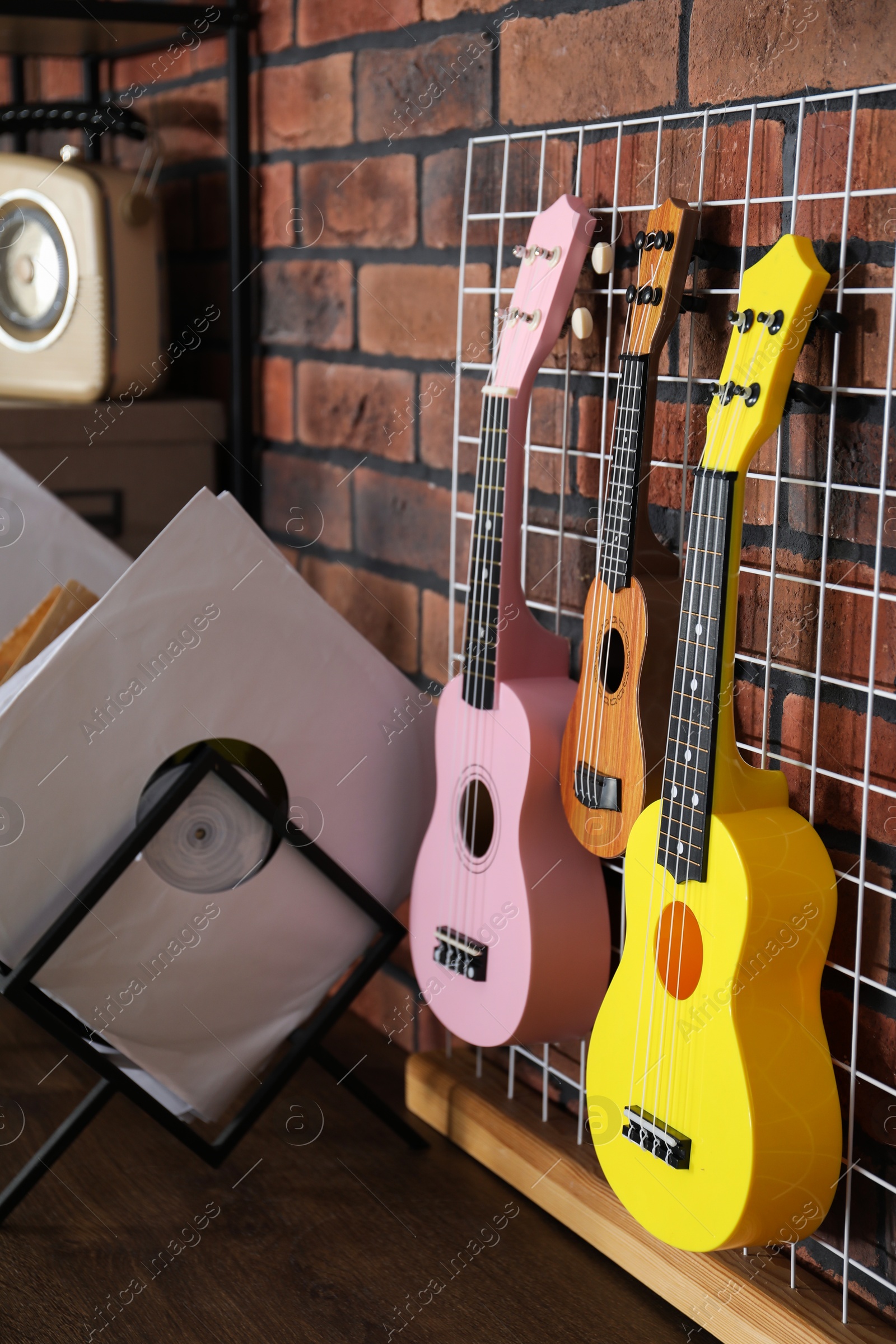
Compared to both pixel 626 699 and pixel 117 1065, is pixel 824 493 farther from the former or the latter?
pixel 117 1065

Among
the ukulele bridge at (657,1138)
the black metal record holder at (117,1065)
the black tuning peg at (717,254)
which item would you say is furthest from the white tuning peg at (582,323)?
the ukulele bridge at (657,1138)

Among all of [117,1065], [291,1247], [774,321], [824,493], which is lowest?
[291,1247]

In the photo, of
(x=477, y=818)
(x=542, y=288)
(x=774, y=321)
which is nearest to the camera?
(x=774, y=321)

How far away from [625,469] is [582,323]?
14cm

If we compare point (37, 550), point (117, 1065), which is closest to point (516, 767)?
point (117, 1065)

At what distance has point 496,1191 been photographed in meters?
1.14

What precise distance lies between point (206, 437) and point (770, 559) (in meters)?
0.84

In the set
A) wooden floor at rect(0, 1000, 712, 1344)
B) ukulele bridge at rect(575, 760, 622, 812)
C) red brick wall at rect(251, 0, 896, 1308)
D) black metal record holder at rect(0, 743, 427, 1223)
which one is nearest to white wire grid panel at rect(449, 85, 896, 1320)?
red brick wall at rect(251, 0, 896, 1308)

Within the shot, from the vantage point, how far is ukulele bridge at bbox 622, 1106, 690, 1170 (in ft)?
2.85

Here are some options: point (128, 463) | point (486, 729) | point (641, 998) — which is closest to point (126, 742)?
point (486, 729)

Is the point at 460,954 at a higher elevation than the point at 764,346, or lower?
lower

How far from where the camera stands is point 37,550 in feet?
4.14

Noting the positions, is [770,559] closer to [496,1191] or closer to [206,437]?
[496,1191]

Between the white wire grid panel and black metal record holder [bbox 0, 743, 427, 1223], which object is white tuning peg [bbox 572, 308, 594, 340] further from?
black metal record holder [bbox 0, 743, 427, 1223]
